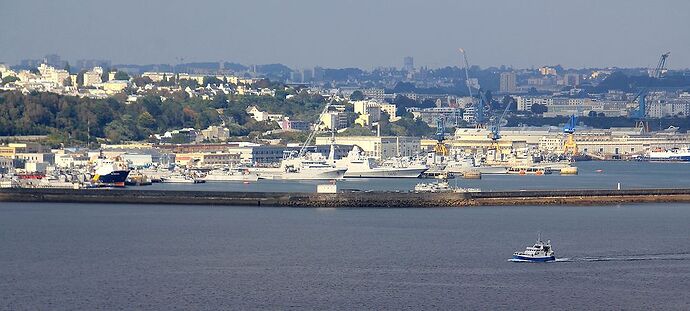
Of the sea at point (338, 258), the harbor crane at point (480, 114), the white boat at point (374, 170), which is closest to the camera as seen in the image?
the sea at point (338, 258)

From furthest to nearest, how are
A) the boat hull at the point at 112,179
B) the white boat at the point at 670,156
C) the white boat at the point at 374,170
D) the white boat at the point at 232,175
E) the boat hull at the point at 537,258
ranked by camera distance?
the white boat at the point at 670,156
the white boat at the point at 374,170
the white boat at the point at 232,175
the boat hull at the point at 112,179
the boat hull at the point at 537,258

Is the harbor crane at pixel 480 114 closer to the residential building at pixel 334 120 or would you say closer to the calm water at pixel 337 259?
the residential building at pixel 334 120

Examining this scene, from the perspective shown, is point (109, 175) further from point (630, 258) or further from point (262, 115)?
point (262, 115)

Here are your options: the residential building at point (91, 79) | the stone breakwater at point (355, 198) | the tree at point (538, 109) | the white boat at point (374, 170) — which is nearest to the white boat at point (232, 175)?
the white boat at point (374, 170)

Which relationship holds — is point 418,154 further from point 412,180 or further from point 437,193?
point 437,193

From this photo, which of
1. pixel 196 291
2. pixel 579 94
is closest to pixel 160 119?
pixel 196 291

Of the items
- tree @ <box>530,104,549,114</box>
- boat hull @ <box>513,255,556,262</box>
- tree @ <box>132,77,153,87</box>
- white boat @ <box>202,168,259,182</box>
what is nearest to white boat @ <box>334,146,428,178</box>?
white boat @ <box>202,168,259,182</box>

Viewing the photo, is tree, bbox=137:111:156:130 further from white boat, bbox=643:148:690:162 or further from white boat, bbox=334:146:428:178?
white boat, bbox=643:148:690:162
